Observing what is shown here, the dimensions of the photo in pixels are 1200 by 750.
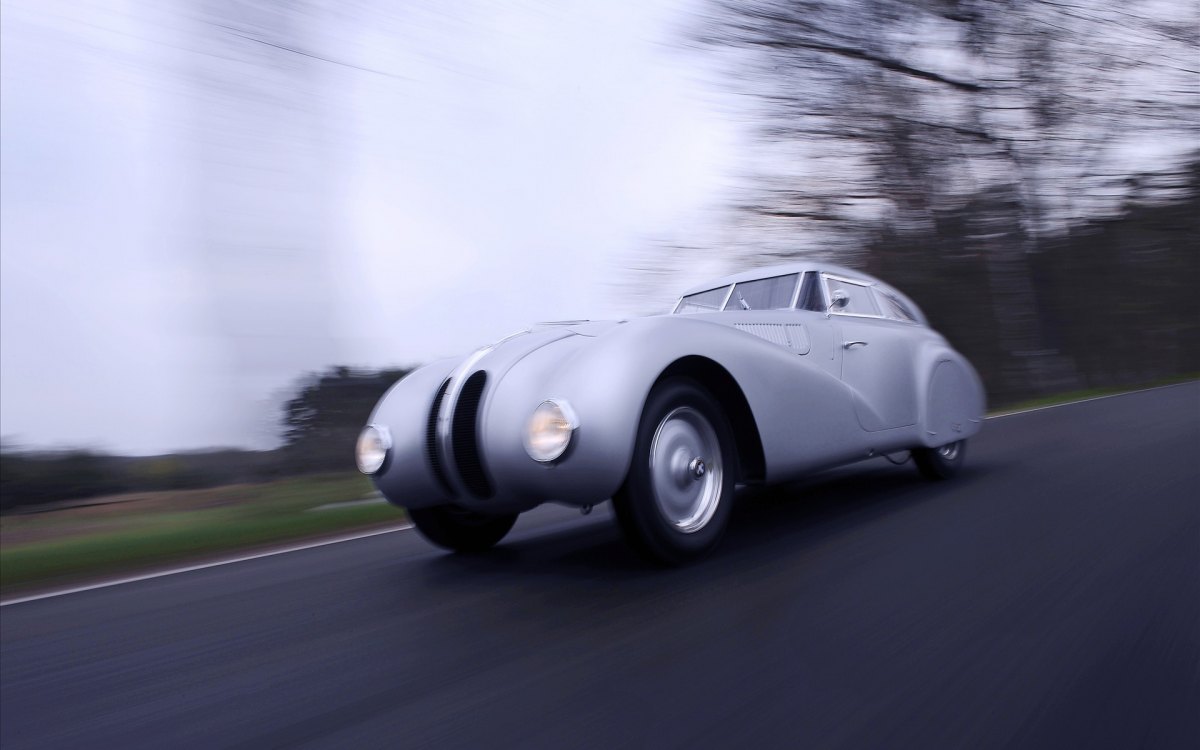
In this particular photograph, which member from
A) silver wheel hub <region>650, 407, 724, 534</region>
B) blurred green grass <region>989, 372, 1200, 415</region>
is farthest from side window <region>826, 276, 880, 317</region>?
blurred green grass <region>989, 372, 1200, 415</region>

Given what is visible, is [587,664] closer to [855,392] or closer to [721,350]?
[721,350]

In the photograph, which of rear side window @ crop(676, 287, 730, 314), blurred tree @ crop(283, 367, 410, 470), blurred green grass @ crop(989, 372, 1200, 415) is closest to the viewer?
rear side window @ crop(676, 287, 730, 314)

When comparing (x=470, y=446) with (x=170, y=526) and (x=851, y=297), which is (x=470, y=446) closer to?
(x=851, y=297)

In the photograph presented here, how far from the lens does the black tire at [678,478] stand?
3238mm

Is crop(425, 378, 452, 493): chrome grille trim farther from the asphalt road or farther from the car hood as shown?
the car hood

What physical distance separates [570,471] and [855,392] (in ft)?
6.57

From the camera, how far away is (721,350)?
363cm

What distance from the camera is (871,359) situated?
4.81 m

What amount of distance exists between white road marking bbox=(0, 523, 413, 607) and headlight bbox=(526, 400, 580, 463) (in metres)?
2.36

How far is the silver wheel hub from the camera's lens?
335 centimetres

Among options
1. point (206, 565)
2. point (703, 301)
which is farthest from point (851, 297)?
point (206, 565)

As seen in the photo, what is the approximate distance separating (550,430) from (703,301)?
2.24m

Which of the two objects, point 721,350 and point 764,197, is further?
point 764,197

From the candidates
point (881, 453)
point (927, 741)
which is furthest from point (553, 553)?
point (927, 741)
